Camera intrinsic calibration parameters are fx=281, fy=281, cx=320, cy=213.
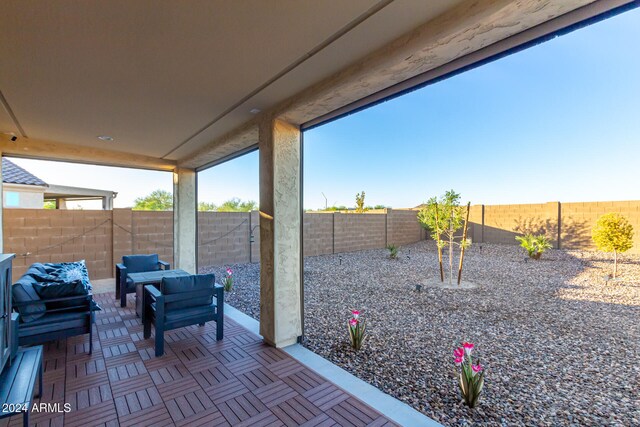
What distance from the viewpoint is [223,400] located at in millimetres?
2037

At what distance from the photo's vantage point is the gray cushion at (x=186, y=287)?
277cm

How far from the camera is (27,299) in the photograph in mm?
2482

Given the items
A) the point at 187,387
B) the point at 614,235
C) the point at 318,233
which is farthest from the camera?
the point at 318,233

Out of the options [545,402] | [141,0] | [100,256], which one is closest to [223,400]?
[545,402]

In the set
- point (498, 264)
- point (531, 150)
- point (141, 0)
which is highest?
point (531, 150)

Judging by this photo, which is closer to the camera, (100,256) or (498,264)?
(100,256)

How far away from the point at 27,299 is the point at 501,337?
4.81m

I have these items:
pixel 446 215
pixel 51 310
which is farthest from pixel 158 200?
pixel 446 215

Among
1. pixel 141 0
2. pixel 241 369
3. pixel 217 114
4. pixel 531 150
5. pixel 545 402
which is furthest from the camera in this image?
pixel 531 150

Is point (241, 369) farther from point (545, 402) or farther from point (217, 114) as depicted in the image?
point (217, 114)

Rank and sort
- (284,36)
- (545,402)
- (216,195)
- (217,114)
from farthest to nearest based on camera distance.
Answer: (216,195) → (217,114) → (545,402) → (284,36)

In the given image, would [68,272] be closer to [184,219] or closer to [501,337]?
[184,219]

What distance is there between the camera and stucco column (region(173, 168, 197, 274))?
5.75 meters

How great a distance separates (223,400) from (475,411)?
1.77 m
